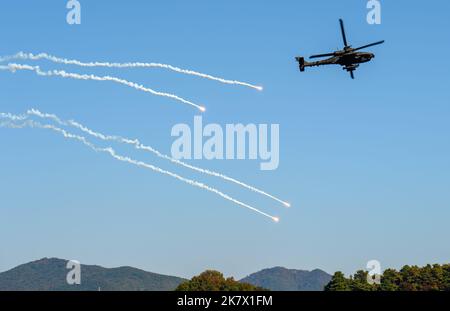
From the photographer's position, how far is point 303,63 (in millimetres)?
126688
